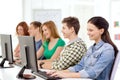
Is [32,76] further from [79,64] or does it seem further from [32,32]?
[32,32]

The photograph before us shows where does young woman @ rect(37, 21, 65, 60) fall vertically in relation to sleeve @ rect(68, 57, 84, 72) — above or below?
above

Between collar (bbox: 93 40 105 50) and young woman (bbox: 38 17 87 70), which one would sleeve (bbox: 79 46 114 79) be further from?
young woman (bbox: 38 17 87 70)

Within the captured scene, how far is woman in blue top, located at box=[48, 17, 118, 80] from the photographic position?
2.45 meters

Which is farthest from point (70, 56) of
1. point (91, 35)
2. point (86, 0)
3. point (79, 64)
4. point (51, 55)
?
point (86, 0)

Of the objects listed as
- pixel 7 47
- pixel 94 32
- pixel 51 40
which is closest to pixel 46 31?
pixel 51 40

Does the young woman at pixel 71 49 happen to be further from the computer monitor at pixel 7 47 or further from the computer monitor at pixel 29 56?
the computer monitor at pixel 7 47

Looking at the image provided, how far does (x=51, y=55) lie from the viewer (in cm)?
371

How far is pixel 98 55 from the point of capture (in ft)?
8.23

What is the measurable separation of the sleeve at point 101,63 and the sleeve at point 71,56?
360 mm

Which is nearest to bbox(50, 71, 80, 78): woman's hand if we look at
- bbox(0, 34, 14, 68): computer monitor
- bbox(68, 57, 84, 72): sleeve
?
bbox(68, 57, 84, 72): sleeve

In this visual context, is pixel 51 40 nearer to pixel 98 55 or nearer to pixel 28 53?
pixel 28 53

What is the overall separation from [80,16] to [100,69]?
9.63 ft

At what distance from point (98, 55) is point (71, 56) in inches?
14.6

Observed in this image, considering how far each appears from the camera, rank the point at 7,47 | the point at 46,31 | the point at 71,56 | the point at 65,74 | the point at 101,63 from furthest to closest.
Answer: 1. the point at 46,31
2. the point at 7,47
3. the point at 71,56
4. the point at 65,74
5. the point at 101,63
